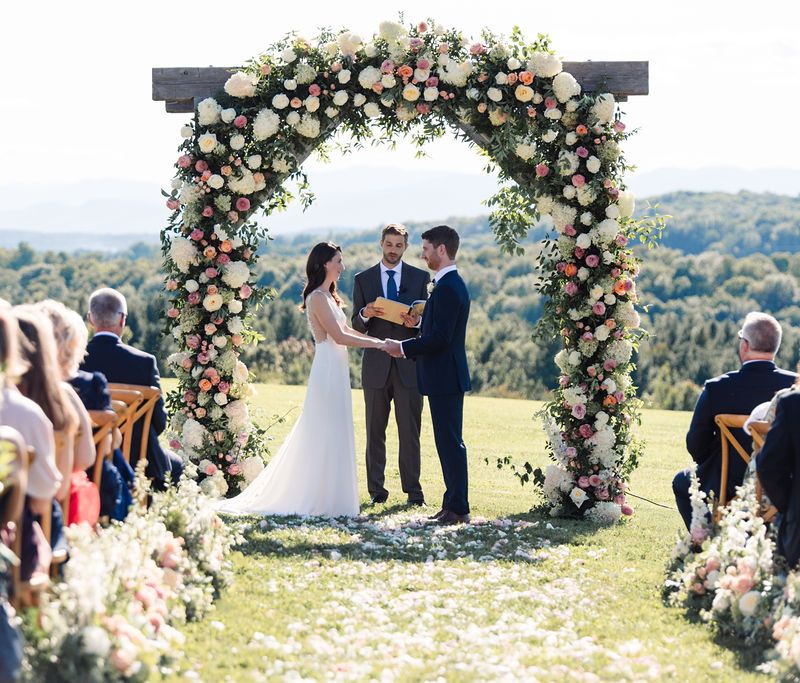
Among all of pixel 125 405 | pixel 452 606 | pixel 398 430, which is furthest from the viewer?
pixel 398 430

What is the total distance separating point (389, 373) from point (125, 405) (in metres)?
3.80

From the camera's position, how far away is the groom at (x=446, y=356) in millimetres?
8070

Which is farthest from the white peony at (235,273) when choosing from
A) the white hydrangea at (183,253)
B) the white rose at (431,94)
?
the white rose at (431,94)

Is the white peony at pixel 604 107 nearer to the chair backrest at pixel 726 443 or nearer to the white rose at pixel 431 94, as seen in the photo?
the white rose at pixel 431 94

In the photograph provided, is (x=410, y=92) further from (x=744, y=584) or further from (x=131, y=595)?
(x=131, y=595)

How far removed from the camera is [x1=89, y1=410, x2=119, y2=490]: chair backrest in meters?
5.14

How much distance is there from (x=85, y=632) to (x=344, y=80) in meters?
6.01

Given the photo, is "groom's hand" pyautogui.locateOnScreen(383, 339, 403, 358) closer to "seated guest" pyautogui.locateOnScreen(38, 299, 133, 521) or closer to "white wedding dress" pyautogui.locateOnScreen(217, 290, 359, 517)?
"white wedding dress" pyautogui.locateOnScreen(217, 290, 359, 517)

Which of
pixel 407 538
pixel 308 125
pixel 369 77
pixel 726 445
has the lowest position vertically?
pixel 407 538

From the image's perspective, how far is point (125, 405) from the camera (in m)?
5.63

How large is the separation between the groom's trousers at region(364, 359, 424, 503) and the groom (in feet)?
2.57

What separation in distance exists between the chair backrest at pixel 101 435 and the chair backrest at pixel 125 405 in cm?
16

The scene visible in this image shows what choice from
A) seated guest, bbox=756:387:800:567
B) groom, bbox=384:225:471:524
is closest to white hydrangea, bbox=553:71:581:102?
groom, bbox=384:225:471:524

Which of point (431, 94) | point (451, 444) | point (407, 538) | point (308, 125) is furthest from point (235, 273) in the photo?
point (407, 538)
